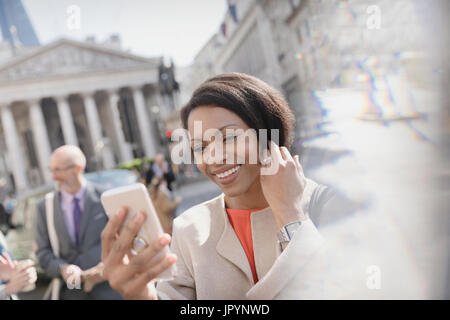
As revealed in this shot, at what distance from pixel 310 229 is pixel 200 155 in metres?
0.29

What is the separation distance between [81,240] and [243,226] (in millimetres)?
957

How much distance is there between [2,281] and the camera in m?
1.10

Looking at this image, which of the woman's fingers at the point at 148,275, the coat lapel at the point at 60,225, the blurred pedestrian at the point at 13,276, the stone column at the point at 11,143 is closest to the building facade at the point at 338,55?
the woman's fingers at the point at 148,275

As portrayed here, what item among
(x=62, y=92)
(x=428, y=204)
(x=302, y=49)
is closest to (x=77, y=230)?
(x=302, y=49)

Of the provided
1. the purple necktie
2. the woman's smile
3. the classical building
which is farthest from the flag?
the purple necktie

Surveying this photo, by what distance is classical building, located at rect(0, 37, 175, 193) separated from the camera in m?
2.50

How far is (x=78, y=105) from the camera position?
19328mm

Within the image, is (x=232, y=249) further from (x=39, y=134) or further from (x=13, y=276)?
(x=39, y=134)

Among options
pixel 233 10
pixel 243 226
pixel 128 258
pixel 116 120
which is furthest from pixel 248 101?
pixel 116 120

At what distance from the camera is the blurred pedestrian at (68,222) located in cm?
154

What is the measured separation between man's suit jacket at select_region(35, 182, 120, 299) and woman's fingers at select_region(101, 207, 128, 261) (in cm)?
98

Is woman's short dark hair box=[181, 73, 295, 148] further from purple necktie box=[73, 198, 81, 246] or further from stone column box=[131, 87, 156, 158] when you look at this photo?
stone column box=[131, 87, 156, 158]
